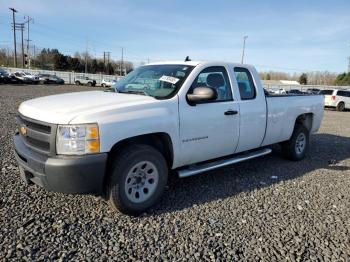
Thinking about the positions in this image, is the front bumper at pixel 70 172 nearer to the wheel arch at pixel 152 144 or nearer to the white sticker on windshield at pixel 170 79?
the wheel arch at pixel 152 144

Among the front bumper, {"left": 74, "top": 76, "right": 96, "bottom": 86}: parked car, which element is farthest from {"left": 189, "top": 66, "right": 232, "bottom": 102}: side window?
{"left": 74, "top": 76, "right": 96, "bottom": 86}: parked car

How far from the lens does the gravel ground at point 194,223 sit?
10.3 ft

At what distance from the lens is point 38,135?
11.6 feet

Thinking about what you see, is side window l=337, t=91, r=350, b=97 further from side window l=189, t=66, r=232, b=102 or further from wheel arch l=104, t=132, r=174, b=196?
wheel arch l=104, t=132, r=174, b=196

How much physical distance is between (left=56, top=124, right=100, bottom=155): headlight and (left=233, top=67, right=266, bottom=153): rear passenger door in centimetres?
250

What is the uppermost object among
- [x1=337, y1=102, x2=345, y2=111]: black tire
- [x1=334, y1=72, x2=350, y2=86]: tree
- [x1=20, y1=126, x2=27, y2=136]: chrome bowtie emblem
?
[x1=334, y1=72, x2=350, y2=86]: tree

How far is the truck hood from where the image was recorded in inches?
133

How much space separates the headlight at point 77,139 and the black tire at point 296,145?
451 cm

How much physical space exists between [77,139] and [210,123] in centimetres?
190

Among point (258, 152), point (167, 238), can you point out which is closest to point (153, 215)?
point (167, 238)

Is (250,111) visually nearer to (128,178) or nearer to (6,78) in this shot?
(128,178)

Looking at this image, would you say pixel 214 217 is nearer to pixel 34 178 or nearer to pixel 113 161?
pixel 113 161

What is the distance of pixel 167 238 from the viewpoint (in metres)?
3.40

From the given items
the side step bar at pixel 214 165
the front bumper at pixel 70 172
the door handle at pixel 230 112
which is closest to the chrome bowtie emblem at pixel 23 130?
the front bumper at pixel 70 172
